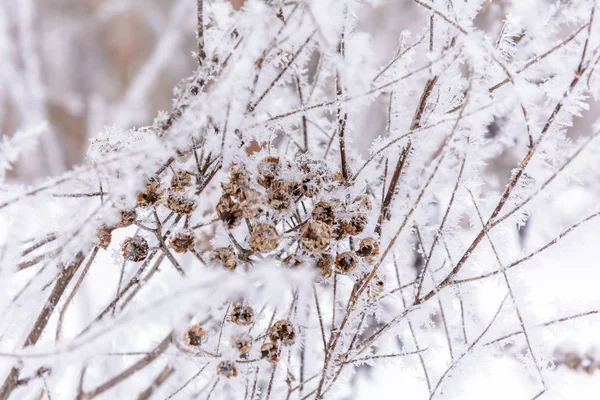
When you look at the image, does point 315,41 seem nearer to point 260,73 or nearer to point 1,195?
point 260,73

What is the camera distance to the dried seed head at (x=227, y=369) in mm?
237

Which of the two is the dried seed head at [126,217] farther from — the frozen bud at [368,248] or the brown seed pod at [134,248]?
the frozen bud at [368,248]

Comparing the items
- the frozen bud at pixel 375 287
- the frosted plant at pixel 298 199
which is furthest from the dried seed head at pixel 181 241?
the frozen bud at pixel 375 287

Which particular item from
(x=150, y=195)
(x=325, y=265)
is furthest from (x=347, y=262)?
(x=150, y=195)

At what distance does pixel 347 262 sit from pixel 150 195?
112 millimetres

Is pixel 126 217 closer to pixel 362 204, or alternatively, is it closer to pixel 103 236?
pixel 103 236

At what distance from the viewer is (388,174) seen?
0.32 m

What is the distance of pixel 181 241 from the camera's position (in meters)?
0.25

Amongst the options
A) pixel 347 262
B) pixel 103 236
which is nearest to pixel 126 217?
pixel 103 236

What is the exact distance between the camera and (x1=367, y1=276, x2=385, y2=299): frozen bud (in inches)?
10.5

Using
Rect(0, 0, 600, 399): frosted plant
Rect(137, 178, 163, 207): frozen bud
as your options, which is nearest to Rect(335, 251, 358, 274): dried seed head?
Rect(0, 0, 600, 399): frosted plant

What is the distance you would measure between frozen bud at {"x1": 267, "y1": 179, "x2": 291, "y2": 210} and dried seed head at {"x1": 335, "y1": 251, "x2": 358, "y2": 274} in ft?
0.14

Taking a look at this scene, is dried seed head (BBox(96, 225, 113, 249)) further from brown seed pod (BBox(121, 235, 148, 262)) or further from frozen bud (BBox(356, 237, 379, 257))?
frozen bud (BBox(356, 237, 379, 257))

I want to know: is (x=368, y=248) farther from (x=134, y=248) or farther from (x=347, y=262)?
(x=134, y=248)
